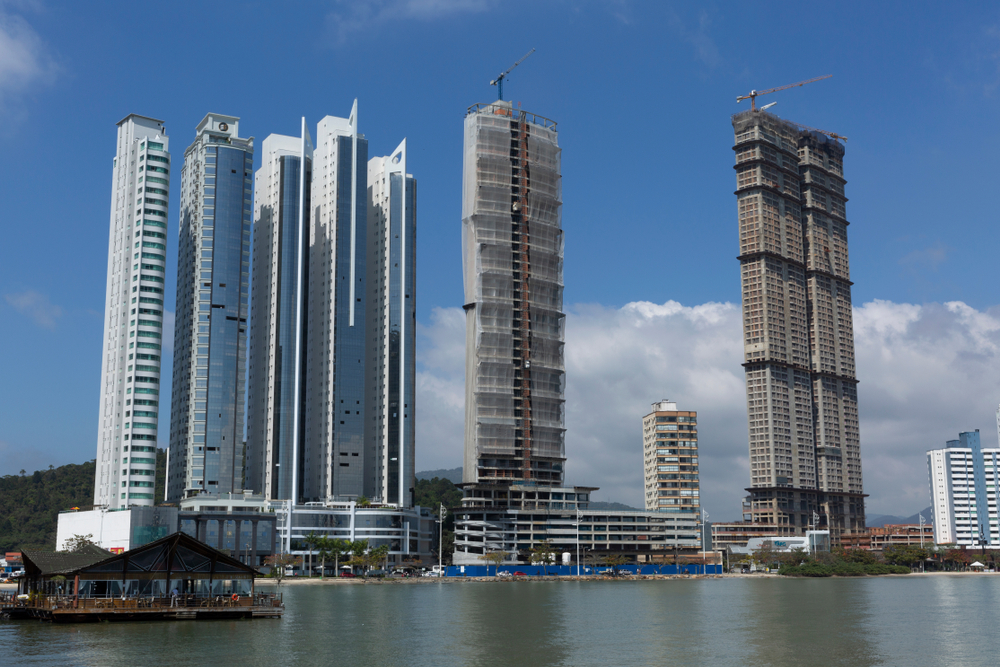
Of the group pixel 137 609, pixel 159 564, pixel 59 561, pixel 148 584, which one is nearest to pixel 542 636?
pixel 159 564

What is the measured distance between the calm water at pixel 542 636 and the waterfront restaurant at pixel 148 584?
→ 2250 mm

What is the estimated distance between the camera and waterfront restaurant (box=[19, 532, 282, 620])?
93812mm

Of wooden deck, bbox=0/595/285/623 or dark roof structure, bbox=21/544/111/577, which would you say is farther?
dark roof structure, bbox=21/544/111/577

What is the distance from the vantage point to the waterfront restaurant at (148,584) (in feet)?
308

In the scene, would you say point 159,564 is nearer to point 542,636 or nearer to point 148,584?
point 148,584

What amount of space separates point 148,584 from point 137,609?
11.6 feet

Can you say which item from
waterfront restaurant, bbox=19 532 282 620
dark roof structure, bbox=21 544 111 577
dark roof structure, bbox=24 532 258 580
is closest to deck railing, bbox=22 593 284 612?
waterfront restaurant, bbox=19 532 282 620

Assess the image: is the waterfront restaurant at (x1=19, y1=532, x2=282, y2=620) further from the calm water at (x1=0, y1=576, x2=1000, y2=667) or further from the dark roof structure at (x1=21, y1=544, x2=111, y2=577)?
the calm water at (x1=0, y1=576, x2=1000, y2=667)

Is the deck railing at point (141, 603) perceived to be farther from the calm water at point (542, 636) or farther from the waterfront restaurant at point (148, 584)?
the calm water at point (542, 636)

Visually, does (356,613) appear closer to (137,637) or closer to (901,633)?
(137,637)

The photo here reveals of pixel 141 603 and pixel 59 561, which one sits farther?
pixel 59 561

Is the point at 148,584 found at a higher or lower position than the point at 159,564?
lower

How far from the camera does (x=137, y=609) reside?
309 ft

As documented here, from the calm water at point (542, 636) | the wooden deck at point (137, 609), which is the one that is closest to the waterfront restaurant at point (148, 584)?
the wooden deck at point (137, 609)
